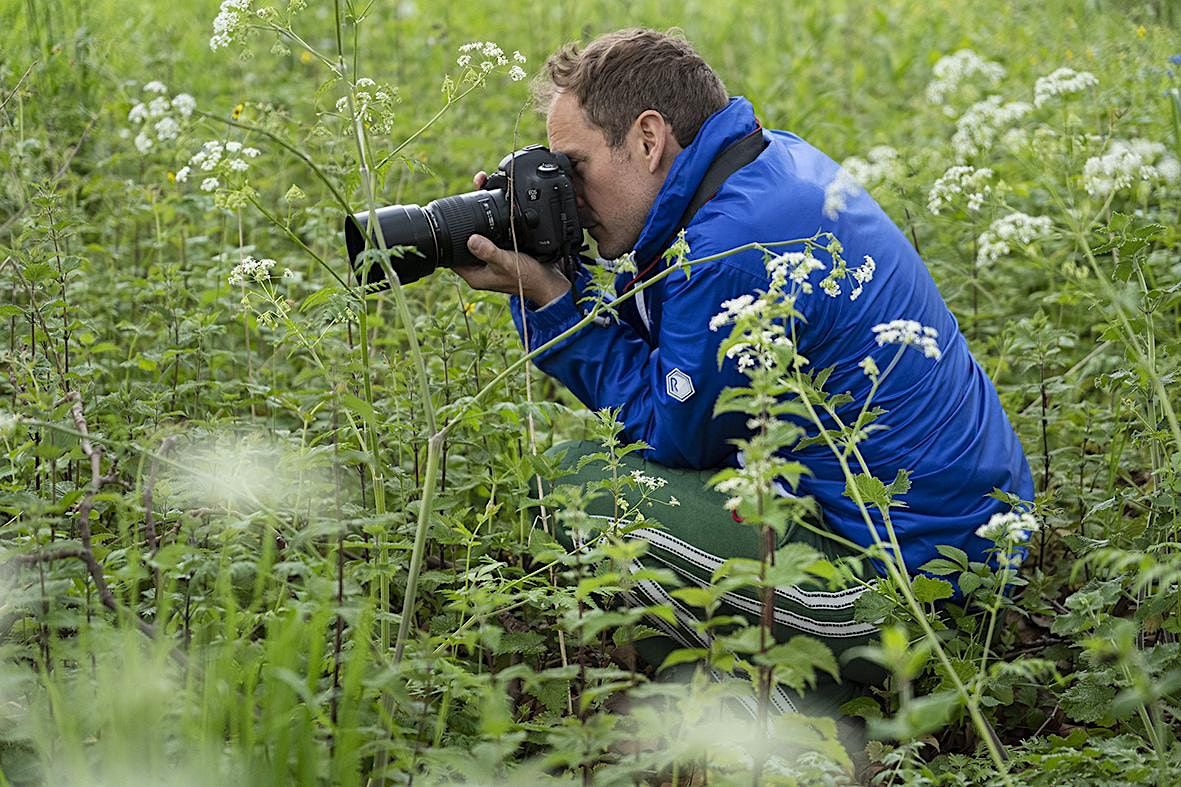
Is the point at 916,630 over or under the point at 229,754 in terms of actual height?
under

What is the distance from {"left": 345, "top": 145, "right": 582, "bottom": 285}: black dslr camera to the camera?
2.55m

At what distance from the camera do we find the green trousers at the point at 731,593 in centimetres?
239

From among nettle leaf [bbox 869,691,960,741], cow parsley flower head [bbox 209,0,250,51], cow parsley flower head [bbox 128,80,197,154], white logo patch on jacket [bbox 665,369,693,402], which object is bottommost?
nettle leaf [bbox 869,691,960,741]

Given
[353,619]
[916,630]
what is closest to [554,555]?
[353,619]

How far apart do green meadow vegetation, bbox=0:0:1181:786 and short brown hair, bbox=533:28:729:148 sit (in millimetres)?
298

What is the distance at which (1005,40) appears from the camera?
5.80 meters

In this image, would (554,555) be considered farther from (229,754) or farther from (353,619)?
(229,754)

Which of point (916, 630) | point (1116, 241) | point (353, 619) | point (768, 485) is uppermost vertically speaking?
point (1116, 241)

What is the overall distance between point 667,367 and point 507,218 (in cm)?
48

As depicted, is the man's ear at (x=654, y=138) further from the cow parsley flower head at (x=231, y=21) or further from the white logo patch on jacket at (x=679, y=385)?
the cow parsley flower head at (x=231, y=21)

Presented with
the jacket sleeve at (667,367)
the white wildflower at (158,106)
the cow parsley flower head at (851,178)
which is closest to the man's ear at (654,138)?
the jacket sleeve at (667,367)

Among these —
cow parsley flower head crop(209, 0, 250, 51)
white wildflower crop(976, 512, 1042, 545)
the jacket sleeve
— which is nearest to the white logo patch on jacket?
the jacket sleeve

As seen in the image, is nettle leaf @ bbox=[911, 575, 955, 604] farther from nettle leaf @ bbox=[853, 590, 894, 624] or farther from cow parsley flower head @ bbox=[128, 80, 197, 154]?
cow parsley flower head @ bbox=[128, 80, 197, 154]

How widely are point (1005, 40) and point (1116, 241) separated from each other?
13.0 feet
